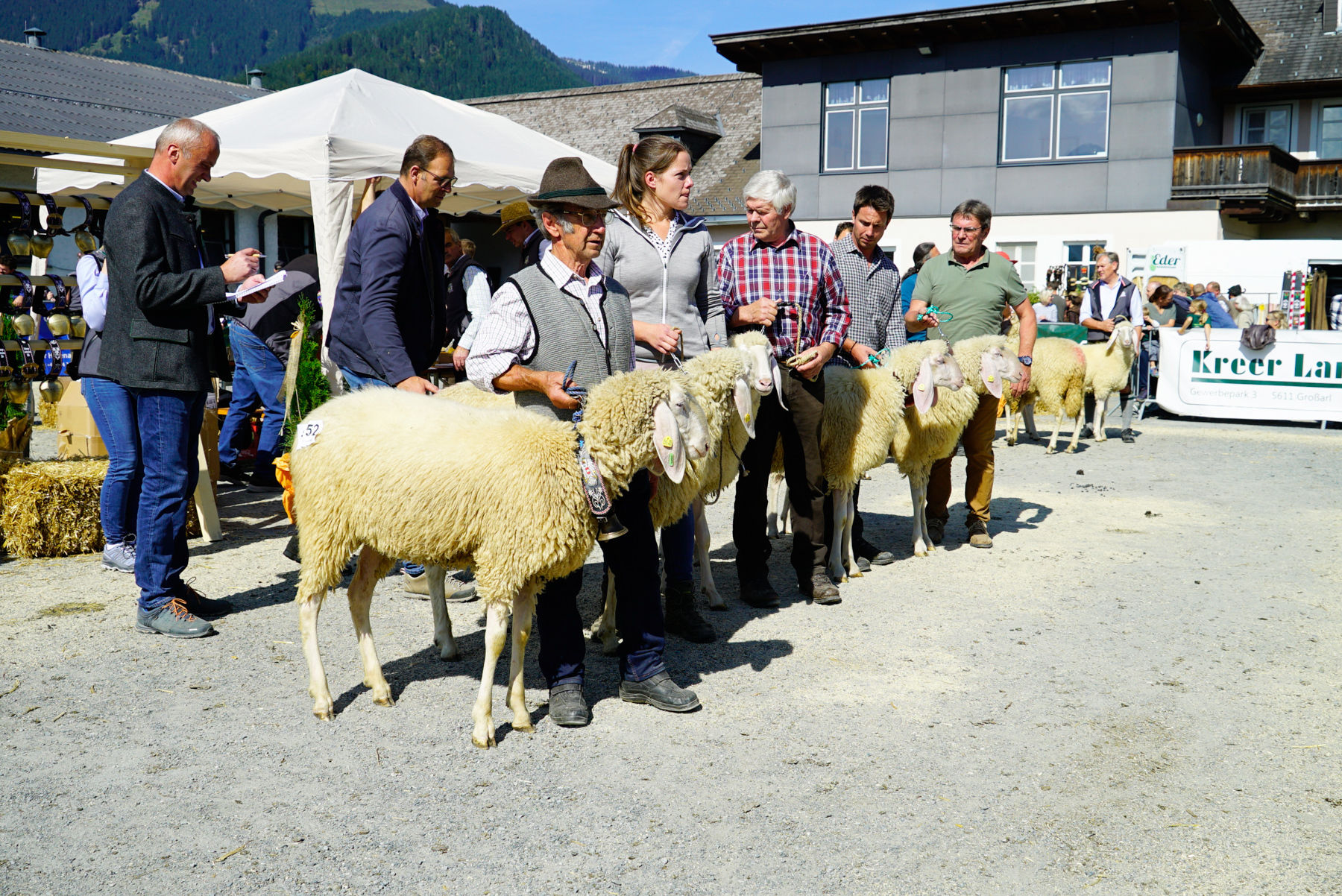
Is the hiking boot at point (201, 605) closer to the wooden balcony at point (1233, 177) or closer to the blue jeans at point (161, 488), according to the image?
the blue jeans at point (161, 488)

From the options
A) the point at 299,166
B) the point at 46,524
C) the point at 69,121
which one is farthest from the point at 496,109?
the point at 46,524

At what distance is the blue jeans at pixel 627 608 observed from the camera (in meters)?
4.01

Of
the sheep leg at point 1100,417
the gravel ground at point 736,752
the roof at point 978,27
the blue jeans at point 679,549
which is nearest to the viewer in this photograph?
the gravel ground at point 736,752

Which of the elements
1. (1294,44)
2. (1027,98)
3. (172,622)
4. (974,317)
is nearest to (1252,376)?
(974,317)

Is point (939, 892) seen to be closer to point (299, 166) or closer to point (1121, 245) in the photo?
point (299, 166)

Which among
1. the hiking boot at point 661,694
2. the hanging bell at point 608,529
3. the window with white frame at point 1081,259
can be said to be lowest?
the hiking boot at point 661,694

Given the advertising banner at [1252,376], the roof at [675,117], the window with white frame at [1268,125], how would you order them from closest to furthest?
the advertising banner at [1252,376] < the window with white frame at [1268,125] < the roof at [675,117]

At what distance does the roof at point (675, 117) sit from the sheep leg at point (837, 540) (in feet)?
68.3

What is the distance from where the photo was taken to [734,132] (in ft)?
96.9

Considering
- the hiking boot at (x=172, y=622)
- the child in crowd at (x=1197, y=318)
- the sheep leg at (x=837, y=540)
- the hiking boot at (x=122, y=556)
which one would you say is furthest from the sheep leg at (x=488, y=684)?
the child in crowd at (x=1197, y=318)

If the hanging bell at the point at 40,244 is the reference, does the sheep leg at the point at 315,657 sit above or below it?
below

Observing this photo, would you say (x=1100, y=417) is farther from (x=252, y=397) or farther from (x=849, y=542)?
(x=252, y=397)

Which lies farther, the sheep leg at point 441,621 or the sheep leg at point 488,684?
the sheep leg at point 441,621

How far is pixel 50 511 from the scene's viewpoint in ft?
21.0
